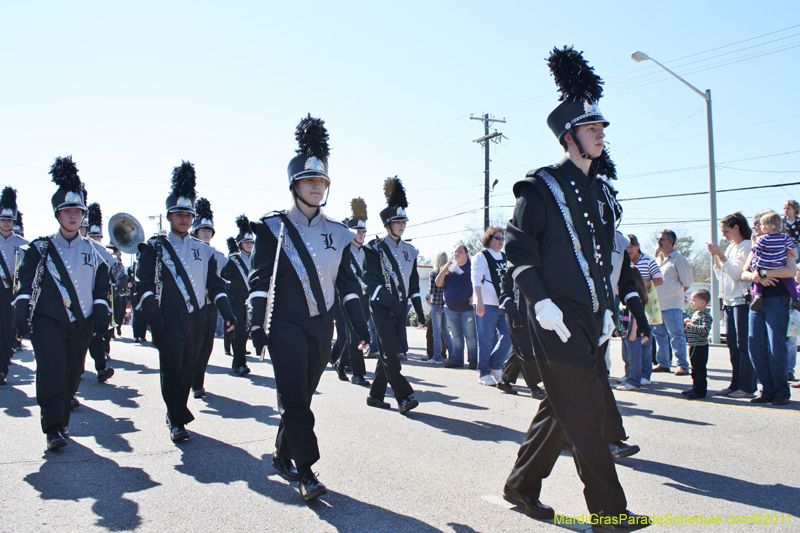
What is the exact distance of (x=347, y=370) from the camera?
34.8 ft

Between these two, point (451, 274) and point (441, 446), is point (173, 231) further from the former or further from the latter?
point (451, 274)

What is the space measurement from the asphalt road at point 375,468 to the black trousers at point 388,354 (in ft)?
0.93

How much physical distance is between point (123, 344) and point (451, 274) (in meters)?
9.59

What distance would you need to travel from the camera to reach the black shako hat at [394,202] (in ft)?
24.9

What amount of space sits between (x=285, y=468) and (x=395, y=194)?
13.6 feet

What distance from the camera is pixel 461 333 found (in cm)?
1096

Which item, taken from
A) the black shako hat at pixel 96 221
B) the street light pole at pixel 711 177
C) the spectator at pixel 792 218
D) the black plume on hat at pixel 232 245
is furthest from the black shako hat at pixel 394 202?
the street light pole at pixel 711 177

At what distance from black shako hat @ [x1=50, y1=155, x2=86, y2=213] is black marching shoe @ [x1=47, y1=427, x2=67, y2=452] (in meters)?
2.14

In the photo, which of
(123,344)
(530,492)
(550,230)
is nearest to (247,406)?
(530,492)

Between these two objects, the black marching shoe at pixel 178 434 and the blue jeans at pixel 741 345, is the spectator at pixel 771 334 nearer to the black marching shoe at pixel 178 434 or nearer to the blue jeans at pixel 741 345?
the blue jeans at pixel 741 345

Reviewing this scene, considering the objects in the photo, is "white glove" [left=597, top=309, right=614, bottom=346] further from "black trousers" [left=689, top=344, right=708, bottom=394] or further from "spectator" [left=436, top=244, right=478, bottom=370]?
"spectator" [left=436, top=244, right=478, bottom=370]

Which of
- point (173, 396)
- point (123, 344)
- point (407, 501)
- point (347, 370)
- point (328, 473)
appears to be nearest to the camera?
point (407, 501)

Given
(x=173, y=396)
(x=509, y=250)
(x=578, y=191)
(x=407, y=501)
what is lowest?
(x=407, y=501)

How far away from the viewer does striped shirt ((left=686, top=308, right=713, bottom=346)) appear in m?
7.19
